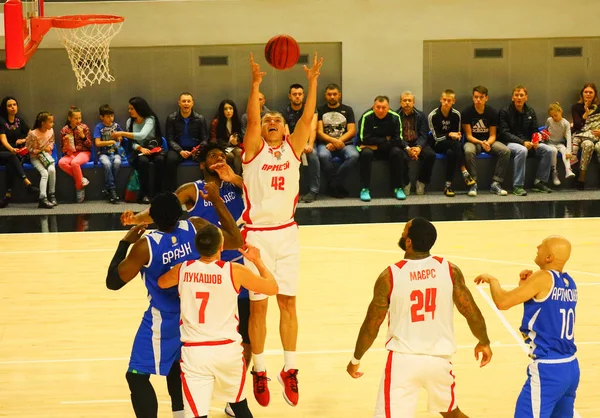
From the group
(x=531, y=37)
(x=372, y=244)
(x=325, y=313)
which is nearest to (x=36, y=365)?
(x=325, y=313)

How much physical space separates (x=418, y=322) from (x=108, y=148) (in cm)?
1091

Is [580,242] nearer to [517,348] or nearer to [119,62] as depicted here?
[517,348]

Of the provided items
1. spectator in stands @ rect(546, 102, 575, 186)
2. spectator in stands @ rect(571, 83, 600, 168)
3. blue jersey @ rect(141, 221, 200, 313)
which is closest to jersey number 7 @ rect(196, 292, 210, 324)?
blue jersey @ rect(141, 221, 200, 313)

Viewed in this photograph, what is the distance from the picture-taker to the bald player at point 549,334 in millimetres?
5047

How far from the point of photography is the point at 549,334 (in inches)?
202

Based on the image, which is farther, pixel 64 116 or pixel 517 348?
pixel 64 116

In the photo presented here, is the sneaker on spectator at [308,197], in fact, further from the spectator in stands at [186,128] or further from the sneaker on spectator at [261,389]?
the sneaker on spectator at [261,389]

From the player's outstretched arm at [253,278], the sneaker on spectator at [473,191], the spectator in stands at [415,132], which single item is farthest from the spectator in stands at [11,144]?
the player's outstretched arm at [253,278]

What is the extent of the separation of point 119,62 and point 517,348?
34.3ft

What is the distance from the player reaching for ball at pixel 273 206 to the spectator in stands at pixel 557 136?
9.40 m

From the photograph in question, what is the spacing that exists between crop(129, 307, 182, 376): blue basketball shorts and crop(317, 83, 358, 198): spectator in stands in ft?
31.1

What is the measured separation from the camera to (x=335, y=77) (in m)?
16.2

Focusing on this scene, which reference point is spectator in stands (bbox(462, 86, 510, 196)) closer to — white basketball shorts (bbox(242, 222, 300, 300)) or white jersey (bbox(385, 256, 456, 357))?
white basketball shorts (bbox(242, 222, 300, 300))

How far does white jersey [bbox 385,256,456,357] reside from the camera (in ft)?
16.6
